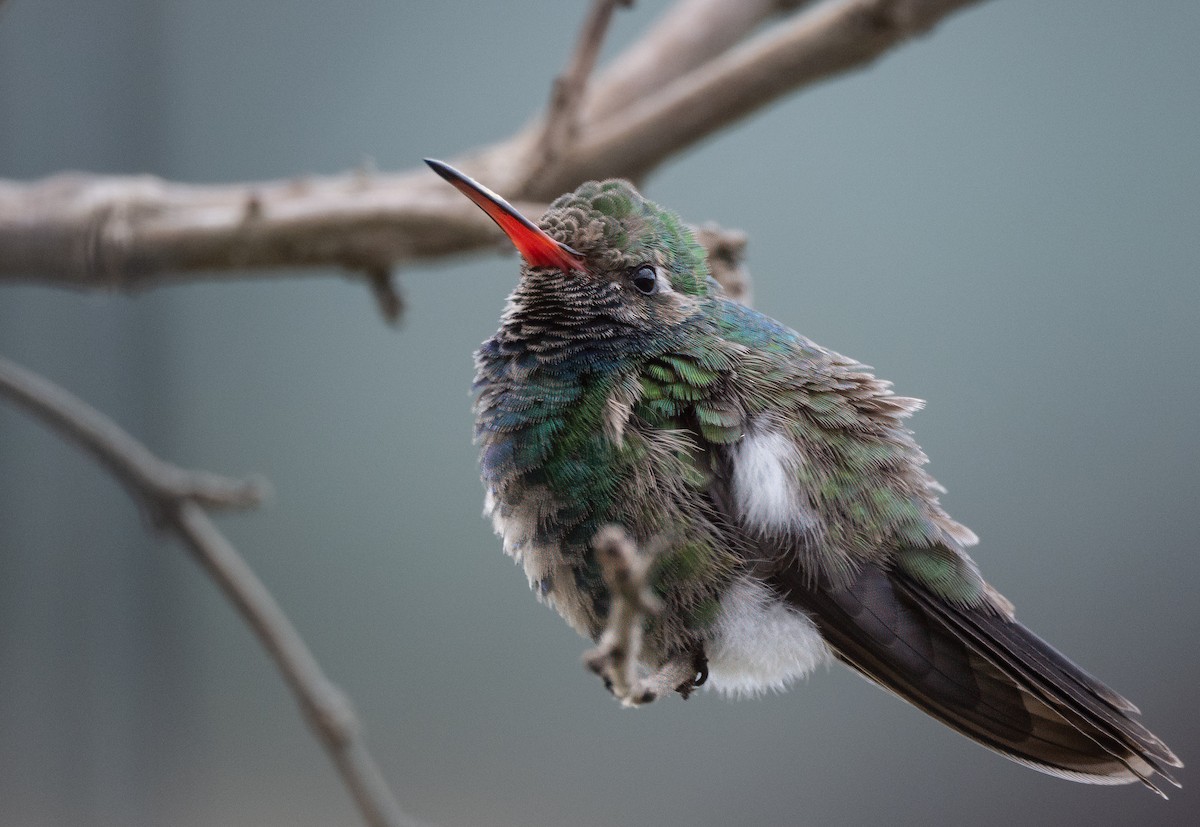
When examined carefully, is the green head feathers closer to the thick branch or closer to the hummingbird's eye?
the hummingbird's eye

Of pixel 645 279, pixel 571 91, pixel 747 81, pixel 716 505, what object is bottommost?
pixel 716 505

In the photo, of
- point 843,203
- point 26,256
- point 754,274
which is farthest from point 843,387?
point 843,203

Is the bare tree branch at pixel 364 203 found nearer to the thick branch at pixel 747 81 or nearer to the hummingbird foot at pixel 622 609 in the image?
the thick branch at pixel 747 81

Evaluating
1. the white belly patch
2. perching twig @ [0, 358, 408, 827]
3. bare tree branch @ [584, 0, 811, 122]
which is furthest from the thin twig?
the white belly patch

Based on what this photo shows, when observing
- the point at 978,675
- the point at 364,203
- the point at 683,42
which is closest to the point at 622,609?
the point at 978,675

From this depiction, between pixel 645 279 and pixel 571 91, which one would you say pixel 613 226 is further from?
pixel 571 91

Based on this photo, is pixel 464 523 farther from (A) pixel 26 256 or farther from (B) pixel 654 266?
(B) pixel 654 266
